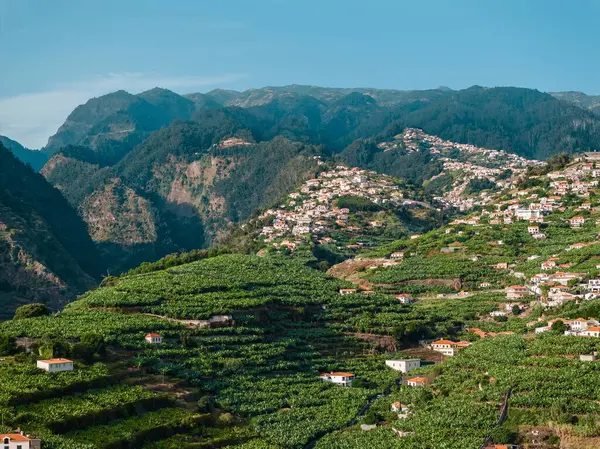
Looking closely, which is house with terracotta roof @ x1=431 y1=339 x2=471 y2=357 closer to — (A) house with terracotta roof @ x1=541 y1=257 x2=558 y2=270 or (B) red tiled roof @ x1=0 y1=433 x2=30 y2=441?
(A) house with terracotta roof @ x1=541 y1=257 x2=558 y2=270

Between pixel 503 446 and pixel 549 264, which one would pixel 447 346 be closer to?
pixel 549 264

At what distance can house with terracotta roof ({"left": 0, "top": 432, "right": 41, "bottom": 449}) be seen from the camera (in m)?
51.9

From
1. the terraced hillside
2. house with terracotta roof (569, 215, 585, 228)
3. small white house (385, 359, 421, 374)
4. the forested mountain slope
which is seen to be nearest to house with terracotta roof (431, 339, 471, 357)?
the terraced hillside

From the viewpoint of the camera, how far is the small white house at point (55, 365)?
217 ft

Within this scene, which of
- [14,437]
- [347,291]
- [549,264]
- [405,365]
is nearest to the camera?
[14,437]

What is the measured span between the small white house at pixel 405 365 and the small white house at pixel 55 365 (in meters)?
25.3

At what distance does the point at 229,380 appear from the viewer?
235ft

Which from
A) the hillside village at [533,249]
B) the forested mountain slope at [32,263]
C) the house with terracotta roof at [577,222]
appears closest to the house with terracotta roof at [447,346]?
the hillside village at [533,249]

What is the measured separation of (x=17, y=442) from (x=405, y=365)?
35.3 metres

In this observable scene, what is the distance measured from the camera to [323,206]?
170 metres

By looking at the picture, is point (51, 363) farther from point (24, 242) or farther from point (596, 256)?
point (24, 242)

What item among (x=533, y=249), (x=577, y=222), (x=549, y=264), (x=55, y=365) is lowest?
(x=55, y=365)

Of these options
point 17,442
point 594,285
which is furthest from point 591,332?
point 17,442

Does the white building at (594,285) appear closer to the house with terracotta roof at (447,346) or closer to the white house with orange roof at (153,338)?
the house with terracotta roof at (447,346)
